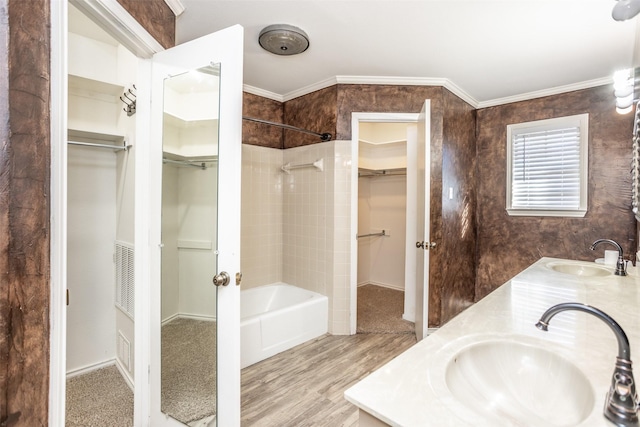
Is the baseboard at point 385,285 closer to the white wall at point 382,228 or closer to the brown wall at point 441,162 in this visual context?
the white wall at point 382,228

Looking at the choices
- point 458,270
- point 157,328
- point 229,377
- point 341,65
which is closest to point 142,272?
point 157,328

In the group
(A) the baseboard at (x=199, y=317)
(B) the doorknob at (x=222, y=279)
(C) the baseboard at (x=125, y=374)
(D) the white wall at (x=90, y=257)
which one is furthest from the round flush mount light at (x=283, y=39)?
(C) the baseboard at (x=125, y=374)

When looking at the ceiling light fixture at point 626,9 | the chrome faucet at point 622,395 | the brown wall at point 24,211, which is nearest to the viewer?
the chrome faucet at point 622,395

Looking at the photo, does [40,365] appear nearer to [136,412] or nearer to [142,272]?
[142,272]

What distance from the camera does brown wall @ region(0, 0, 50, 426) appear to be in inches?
30.5

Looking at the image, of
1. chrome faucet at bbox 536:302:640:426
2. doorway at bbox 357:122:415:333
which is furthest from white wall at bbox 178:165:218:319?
doorway at bbox 357:122:415:333

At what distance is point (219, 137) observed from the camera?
146cm

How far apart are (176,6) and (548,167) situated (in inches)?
141

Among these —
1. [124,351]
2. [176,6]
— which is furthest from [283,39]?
[124,351]

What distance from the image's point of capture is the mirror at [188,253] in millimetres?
1564

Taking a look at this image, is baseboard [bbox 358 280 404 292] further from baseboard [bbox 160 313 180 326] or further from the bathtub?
baseboard [bbox 160 313 180 326]

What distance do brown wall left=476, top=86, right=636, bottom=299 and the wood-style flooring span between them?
1544 mm

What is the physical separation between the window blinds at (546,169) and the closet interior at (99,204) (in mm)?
3655

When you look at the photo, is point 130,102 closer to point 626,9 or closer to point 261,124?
point 261,124
